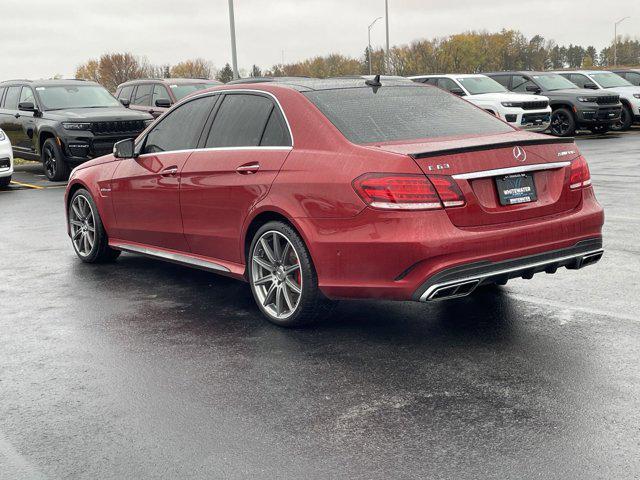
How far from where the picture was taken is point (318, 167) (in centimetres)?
557

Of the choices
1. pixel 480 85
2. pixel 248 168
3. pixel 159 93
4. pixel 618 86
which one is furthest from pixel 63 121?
pixel 618 86

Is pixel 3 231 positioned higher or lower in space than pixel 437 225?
lower

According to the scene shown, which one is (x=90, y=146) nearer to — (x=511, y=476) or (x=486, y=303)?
(x=486, y=303)

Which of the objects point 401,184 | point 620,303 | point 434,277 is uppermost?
point 401,184

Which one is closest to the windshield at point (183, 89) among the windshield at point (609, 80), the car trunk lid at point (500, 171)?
the windshield at point (609, 80)

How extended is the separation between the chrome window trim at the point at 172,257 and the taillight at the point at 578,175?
2491 mm

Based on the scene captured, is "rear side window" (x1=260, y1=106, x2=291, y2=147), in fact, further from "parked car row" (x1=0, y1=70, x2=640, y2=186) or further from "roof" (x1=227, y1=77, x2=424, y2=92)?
"parked car row" (x1=0, y1=70, x2=640, y2=186)

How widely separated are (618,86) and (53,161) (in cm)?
1808

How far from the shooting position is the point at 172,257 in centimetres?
721

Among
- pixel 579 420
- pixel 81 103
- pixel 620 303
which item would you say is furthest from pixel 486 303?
pixel 81 103

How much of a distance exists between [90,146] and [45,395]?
1292 cm

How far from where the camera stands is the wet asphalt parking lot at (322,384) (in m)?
3.83

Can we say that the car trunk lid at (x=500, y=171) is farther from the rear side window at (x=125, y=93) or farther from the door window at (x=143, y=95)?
the rear side window at (x=125, y=93)

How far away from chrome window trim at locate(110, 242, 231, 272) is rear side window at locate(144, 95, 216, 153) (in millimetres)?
845
